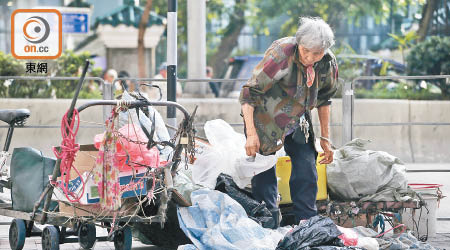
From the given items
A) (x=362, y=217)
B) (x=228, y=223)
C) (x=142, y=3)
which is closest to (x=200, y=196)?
(x=228, y=223)

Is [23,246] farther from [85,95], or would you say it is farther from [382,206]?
[85,95]

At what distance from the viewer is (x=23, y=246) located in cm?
698

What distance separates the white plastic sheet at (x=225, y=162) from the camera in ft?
Answer: 22.9

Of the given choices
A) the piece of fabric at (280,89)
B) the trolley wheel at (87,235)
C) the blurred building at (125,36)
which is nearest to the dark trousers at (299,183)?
the piece of fabric at (280,89)

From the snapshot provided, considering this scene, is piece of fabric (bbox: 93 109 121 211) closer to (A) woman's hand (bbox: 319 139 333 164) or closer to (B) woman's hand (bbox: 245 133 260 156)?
(B) woman's hand (bbox: 245 133 260 156)

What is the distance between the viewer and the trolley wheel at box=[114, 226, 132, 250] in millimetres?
6617

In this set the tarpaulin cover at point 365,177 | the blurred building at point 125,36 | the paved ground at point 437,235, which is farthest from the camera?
the blurred building at point 125,36

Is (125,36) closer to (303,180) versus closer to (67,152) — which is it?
(303,180)

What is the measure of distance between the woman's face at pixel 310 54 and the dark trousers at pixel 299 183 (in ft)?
2.13

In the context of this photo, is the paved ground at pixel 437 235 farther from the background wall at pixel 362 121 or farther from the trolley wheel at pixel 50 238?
the background wall at pixel 362 121

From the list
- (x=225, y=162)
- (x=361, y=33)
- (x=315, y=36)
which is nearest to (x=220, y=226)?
(x=225, y=162)

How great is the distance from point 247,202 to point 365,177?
3.83ft

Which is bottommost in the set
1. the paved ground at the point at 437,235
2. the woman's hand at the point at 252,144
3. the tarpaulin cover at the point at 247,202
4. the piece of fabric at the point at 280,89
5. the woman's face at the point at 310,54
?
the paved ground at the point at 437,235

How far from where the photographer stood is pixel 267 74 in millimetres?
6730
